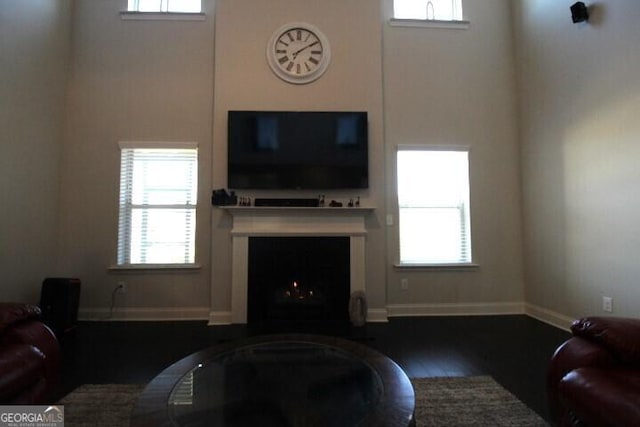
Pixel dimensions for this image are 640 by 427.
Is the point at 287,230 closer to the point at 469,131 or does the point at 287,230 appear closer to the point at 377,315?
the point at 377,315

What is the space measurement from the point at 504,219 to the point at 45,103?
5523 mm

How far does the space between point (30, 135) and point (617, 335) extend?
4.92 meters

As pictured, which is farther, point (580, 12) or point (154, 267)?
point (154, 267)

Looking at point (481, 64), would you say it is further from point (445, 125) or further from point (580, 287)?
point (580, 287)

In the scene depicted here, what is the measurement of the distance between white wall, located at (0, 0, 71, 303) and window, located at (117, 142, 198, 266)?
2.37 ft

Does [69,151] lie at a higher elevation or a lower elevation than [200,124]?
lower

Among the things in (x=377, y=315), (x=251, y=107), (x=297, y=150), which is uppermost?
(x=251, y=107)

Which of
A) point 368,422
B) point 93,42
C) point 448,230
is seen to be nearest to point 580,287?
point 448,230

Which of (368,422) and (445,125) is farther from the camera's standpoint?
(445,125)

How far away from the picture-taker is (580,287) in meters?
3.09

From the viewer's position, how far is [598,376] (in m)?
1.29

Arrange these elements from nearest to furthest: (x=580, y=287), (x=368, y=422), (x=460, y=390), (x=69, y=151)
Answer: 1. (x=368, y=422)
2. (x=460, y=390)
3. (x=580, y=287)
4. (x=69, y=151)

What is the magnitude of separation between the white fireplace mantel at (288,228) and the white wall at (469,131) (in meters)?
0.49

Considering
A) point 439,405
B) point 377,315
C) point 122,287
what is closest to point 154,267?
point 122,287
